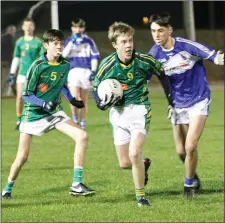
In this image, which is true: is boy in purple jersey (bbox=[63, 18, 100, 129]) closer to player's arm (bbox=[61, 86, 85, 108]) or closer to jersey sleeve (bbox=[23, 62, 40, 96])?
player's arm (bbox=[61, 86, 85, 108])

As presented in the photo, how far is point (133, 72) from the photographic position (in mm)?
8469

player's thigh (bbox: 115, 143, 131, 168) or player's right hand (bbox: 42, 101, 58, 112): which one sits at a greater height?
player's right hand (bbox: 42, 101, 58, 112)

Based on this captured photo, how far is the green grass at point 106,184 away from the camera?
7.80 metres

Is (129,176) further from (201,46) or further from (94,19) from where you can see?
(94,19)

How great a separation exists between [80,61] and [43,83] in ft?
23.8

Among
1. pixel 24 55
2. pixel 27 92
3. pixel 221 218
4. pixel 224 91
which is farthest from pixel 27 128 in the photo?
pixel 224 91

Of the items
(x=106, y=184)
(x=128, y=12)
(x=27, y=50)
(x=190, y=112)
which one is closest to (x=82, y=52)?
(x=27, y=50)

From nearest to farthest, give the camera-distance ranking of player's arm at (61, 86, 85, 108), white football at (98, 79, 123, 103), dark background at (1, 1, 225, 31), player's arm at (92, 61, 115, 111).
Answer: white football at (98, 79, 123, 103)
player's arm at (92, 61, 115, 111)
player's arm at (61, 86, 85, 108)
dark background at (1, 1, 225, 31)

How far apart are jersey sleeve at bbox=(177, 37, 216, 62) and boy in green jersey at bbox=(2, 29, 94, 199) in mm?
1293

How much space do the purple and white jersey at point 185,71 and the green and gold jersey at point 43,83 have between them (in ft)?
3.39

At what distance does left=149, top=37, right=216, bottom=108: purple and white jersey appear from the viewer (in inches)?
349

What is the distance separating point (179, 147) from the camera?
920 centimetres

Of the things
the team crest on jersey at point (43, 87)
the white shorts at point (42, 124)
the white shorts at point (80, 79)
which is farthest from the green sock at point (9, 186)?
the white shorts at point (80, 79)

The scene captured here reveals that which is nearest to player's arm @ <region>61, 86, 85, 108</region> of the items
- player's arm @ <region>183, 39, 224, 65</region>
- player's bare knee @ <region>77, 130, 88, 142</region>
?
player's bare knee @ <region>77, 130, 88, 142</region>
